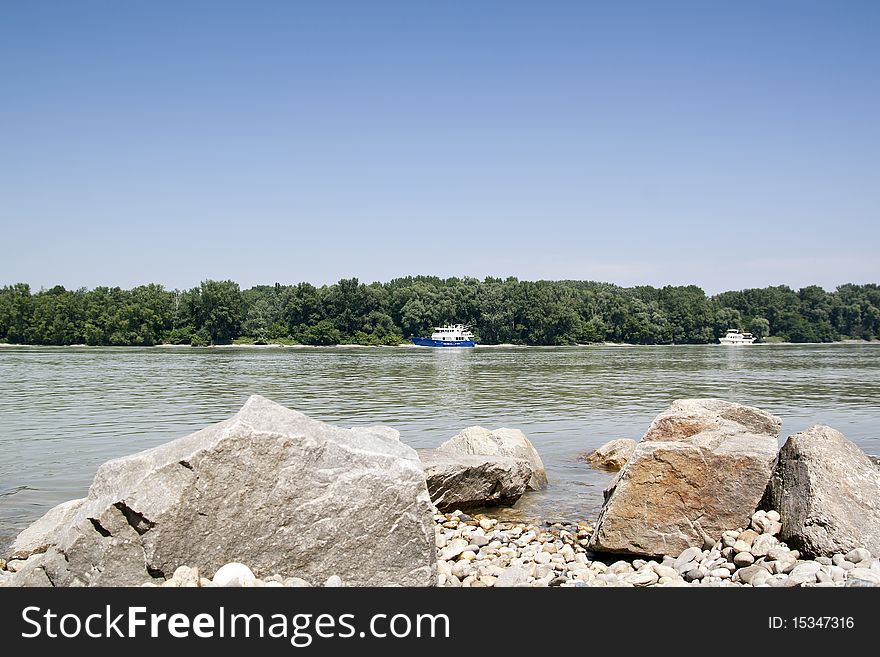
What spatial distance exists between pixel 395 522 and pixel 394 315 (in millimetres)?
135596

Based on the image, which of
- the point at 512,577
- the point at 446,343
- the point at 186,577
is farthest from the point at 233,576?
the point at 446,343

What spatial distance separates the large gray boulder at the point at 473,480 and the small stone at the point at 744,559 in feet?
16.7

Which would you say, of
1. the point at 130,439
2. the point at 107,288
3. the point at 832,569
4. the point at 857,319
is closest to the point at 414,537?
the point at 832,569

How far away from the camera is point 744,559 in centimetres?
809

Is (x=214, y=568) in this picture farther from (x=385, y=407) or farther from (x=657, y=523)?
(x=385, y=407)

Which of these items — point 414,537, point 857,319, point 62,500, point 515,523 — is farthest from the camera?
point 857,319

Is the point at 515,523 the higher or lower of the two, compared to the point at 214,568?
lower

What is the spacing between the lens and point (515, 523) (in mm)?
11781

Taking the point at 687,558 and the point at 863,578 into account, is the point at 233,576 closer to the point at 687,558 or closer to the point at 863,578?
the point at 687,558

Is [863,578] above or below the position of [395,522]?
below

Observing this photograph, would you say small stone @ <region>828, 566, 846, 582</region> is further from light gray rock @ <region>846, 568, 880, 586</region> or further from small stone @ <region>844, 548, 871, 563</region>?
small stone @ <region>844, 548, 871, 563</region>

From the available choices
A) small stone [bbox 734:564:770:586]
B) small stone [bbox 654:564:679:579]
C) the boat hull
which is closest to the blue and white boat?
the boat hull

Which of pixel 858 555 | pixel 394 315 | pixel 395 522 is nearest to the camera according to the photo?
pixel 395 522
